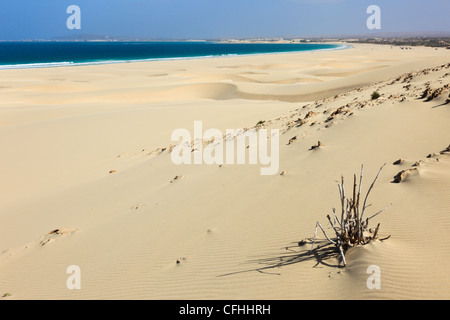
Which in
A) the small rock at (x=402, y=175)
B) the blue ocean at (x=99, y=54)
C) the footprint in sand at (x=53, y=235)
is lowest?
the footprint in sand at (x=53, y=235)

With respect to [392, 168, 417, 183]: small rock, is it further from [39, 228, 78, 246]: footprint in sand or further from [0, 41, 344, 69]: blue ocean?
[0, 41, 344, 69]: blue ocean

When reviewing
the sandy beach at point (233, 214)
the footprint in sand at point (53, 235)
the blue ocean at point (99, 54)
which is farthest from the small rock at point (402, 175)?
the blue ocean at point (99, 54)

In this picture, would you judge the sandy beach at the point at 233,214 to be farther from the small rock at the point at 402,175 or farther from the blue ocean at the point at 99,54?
the blue ocean at the point at 99,54

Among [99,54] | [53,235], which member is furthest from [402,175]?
[99,54]

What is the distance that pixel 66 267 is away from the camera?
14.7 ft

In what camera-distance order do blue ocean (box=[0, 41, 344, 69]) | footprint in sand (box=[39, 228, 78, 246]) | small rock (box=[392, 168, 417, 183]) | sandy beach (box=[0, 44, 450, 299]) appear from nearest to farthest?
sandy beach (box=[0, 44, 450, 299]) < small rock (box=[392, 168, 417, 183]) < footprint in sand (box=[39, 228, 78, 246]) < blue ocean (box=[0, 41, 344, 69])

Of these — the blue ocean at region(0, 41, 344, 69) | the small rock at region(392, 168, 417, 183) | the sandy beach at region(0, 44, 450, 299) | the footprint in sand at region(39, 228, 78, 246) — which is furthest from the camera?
the blue ocean at region(0, 41, 344, 69)

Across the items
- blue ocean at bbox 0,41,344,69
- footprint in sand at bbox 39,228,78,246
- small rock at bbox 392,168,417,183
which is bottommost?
footprint in sand at bbox 39,228,78,246

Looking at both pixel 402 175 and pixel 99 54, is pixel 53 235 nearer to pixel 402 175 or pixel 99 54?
pixel 402 175

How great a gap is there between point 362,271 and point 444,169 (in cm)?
289

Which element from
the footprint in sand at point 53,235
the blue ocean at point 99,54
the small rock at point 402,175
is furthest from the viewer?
the blue ocean at point 99,54

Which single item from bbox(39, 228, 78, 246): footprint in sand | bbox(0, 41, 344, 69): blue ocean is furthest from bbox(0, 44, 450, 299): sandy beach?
bbox(0, 41, 344, 69): blue ocean
